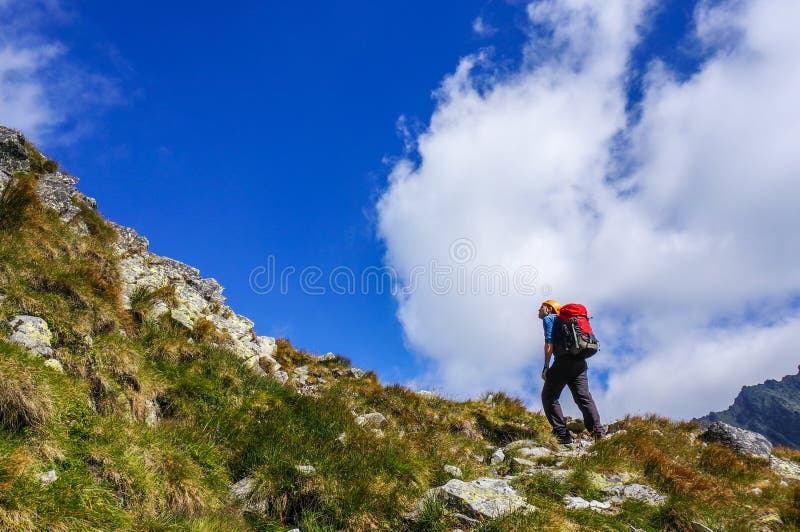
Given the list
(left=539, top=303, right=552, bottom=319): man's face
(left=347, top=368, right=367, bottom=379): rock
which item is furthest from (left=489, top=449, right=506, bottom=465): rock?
(left=347, top=368, right=367, bottom=379): rock

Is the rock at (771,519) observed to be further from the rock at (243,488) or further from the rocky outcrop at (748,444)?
the rock at (243,488)

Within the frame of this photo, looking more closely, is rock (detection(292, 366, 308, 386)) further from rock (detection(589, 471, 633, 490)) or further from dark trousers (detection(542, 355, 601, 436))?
rock (detection(589, 471, 633, 490))

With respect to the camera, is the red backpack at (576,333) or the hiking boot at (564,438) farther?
the hiking boot at (564,438)

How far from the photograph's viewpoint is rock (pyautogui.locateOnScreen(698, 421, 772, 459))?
10.7m

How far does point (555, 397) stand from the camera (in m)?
11.2

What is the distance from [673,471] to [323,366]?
11.4 meters

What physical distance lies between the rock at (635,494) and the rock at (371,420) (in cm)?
499

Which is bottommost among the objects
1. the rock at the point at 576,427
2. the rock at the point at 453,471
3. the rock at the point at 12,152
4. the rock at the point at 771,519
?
the rock at the point at 771,519

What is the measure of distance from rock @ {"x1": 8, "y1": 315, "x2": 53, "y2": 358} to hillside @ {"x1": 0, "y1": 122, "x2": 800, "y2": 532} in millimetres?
27

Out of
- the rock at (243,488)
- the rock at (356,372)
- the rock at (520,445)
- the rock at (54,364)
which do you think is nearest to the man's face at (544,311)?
the rock at (520,445)

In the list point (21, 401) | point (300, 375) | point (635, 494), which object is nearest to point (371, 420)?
point (300, 375)

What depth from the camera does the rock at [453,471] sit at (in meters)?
7.67

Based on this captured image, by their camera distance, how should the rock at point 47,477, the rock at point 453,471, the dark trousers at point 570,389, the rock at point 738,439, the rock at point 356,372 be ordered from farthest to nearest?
the rock at point 356,372
the rock at point 738,439
the dark trousers at point 570,389
the rock at point 453,471
the rock at point 47,477

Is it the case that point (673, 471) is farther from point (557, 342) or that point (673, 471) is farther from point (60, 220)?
point (60, 220)
